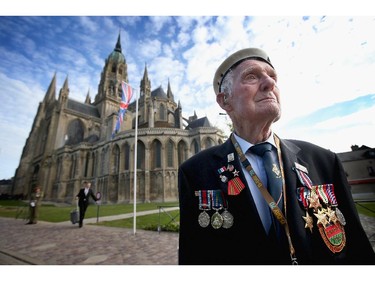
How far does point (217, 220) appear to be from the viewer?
1.34 metres

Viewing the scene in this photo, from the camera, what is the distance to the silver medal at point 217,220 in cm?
132

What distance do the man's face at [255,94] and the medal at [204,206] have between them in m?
0.70

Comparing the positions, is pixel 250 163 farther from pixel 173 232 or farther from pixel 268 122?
pixel 173 232

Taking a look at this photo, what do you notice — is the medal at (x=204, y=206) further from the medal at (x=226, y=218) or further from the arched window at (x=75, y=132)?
the arched window at (x=75, y=132)

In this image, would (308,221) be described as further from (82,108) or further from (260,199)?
(82,108)

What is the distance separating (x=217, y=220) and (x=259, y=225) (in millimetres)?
302

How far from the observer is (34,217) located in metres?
9.30

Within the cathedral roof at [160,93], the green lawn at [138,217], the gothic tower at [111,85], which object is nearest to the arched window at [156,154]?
the green lawn at [138,217]

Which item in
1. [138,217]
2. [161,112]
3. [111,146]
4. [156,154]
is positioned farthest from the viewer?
[161,112]

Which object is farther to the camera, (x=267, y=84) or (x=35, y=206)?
(x=35, y=206)

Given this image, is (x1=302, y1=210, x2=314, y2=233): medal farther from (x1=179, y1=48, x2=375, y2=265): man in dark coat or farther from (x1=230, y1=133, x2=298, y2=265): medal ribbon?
(x1=230, y1=133, x2=298, y2=265): medal ribbon

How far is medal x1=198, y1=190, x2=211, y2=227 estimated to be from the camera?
1.37 metres

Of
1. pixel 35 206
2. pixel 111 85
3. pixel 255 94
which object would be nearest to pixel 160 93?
pixel 111 85

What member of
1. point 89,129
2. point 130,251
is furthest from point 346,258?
point 89,129
